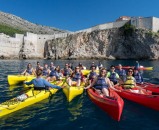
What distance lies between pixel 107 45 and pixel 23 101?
63731 mm

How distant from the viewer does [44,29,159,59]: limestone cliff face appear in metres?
66.0

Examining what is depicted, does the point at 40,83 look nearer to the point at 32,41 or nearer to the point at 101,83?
the point at 101,83

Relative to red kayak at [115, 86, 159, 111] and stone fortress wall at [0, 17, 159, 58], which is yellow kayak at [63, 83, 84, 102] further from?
stone fortress wall at [0, 17, 159, 58]

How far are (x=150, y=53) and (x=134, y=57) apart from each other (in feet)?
16.7

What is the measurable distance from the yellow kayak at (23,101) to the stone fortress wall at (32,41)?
62.4 meters

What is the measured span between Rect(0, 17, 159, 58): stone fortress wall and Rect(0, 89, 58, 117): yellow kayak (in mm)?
62382

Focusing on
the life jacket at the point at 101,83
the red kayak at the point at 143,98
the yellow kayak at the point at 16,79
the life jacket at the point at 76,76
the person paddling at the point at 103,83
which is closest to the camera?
the red kayak at the point at 143,98

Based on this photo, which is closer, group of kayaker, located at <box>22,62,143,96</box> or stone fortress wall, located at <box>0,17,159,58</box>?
group of kayaker, located at <box>22,62,143,96</box>

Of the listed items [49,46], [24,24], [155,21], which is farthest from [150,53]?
[24,24]

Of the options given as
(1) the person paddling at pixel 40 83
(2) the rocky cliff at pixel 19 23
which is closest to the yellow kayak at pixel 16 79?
(1) the person paddling at pixel 40 83

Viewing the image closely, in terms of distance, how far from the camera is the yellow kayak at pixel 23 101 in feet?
32.7

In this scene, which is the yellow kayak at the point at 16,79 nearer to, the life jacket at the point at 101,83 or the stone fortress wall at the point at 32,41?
the life jacket at the point at 101,83

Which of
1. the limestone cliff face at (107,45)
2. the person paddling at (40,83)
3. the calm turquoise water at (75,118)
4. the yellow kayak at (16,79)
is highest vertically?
the limestone cliff face at (107,45)

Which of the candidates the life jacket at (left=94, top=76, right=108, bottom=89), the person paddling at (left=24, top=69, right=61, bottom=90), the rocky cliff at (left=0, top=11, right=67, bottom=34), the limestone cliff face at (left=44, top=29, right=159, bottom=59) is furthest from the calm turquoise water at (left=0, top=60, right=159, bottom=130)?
the rocky cliff at (left=0, top=11, right=67, bottom=34)
